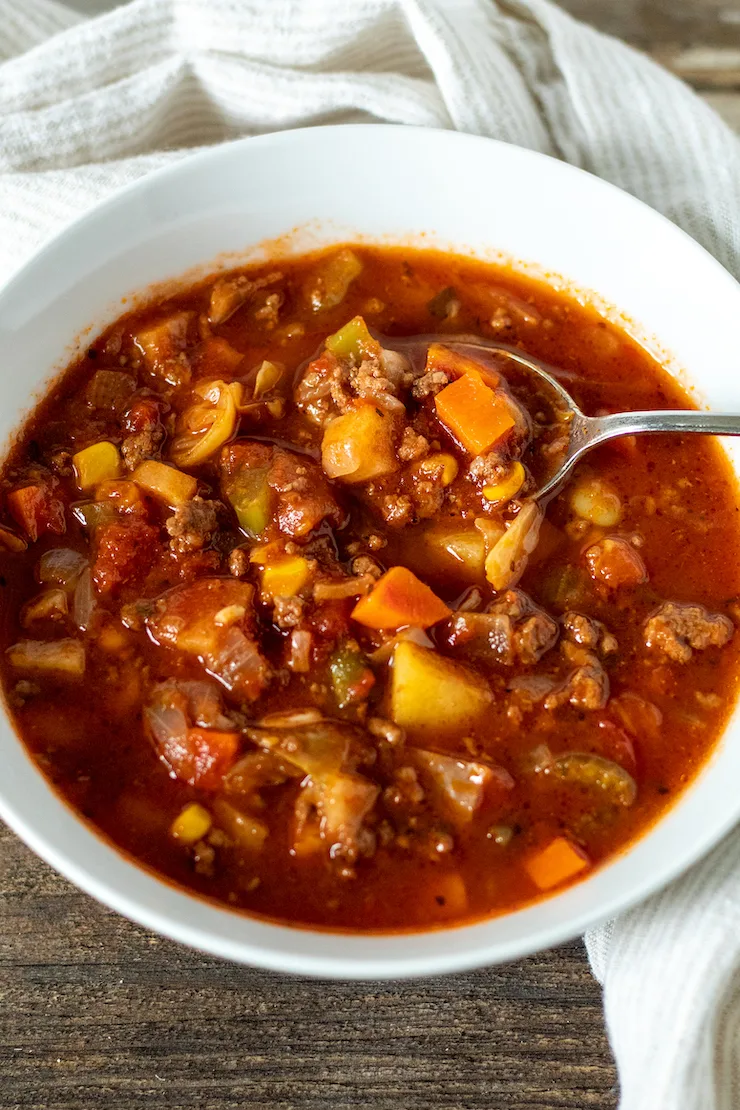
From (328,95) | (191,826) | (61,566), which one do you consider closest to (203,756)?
(191,826)


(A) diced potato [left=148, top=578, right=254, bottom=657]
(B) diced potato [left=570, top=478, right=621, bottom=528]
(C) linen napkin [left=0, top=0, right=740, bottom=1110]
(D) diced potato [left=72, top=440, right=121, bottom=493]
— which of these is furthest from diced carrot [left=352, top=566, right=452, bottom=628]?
(C) linen napkin [left=0, top=0, right=740, bottom=1110]

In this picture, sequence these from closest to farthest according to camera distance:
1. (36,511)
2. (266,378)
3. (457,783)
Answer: (457,783)
(36,511)
(266,378)

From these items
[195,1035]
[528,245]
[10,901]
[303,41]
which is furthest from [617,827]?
Answer: [303,41]

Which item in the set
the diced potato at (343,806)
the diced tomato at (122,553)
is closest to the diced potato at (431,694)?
the diced potato at (343,806)

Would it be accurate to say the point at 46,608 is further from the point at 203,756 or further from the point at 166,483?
the point at 203,756

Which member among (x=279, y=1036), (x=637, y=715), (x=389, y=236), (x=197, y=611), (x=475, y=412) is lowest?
(x=279, y=1036)

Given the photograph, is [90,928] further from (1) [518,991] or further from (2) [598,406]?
(2) [598,406]

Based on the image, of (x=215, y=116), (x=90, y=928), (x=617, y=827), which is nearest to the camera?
(x=617, y=827)
